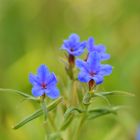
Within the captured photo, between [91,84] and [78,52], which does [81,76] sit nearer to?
[91,84]

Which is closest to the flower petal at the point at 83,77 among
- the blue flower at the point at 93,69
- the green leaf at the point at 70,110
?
the blue flower at the point at 93,69

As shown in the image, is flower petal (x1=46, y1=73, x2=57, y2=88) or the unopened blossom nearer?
flower petal (x1=46, y1=73, x2=57, y2=88)

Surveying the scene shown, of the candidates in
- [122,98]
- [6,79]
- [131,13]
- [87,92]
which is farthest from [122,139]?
[131,13]

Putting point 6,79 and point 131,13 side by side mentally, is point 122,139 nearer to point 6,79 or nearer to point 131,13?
point 6,79

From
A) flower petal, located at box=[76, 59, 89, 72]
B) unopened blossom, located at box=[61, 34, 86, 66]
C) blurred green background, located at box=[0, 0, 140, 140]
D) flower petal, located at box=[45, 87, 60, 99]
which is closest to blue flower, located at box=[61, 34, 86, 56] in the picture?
unopened blossom, located at box=[61, 34, 86, 66]

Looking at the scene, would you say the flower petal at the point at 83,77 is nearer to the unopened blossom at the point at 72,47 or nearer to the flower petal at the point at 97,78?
the flower petal at the point at 97,78

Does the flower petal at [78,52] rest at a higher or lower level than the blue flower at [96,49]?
lower

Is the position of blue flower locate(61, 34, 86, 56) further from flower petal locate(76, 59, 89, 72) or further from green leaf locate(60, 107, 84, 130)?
green leaf locate(60, 107, 84, 130)
